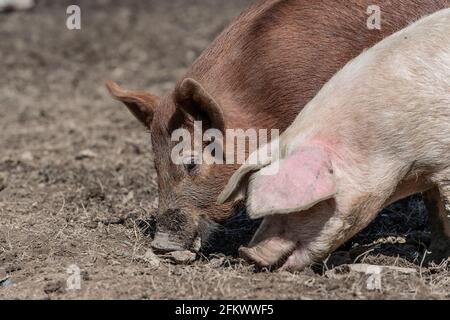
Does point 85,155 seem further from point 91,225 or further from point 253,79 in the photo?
point 253,79

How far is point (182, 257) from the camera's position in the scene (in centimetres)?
529

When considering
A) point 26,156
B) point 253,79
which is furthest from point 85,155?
point 253,79

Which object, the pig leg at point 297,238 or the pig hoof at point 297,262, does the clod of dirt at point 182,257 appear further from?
the pig hoof at point 297,262

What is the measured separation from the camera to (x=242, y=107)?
5.50 metres

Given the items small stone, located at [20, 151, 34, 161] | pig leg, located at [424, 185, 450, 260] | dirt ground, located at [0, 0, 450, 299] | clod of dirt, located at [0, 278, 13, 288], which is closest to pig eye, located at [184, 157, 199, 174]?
dirt ground, located at [0, 0, 450, 299]

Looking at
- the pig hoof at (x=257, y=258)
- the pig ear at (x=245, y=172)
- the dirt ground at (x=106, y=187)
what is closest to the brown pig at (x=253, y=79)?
the dirt ground at (x=106, y=187)

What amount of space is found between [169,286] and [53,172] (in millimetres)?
2975

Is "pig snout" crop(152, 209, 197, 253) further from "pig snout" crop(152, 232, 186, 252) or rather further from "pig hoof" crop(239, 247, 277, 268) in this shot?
"pig hoof" crop(239, 247, 277, 268)

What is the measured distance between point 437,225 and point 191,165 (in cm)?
145

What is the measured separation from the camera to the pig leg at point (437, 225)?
16.7 ft

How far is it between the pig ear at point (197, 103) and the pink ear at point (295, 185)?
0.77 meters
